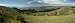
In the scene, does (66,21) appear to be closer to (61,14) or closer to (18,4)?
(61,14)

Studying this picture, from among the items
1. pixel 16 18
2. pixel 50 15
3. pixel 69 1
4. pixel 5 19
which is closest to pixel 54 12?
pixel 50 15

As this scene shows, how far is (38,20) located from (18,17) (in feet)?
0.81

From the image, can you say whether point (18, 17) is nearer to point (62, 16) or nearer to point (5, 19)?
point (5, 19)

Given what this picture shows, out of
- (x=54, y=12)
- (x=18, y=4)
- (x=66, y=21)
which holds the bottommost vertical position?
(x=66, y=21)

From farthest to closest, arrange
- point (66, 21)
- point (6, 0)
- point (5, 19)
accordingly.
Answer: point (6, 0)
point (66, 21)
point (5, 19)

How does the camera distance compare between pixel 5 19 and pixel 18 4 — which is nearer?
pixel 5 19

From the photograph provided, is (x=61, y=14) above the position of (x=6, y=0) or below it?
below

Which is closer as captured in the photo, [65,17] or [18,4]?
[65,17]

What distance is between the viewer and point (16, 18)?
1.34 m

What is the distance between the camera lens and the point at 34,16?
1490 millimetres

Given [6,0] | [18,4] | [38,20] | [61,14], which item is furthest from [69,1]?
[6,0]

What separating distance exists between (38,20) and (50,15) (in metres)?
0.15

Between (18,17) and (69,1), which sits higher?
(69,1)

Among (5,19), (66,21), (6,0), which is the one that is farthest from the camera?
(6,0)
